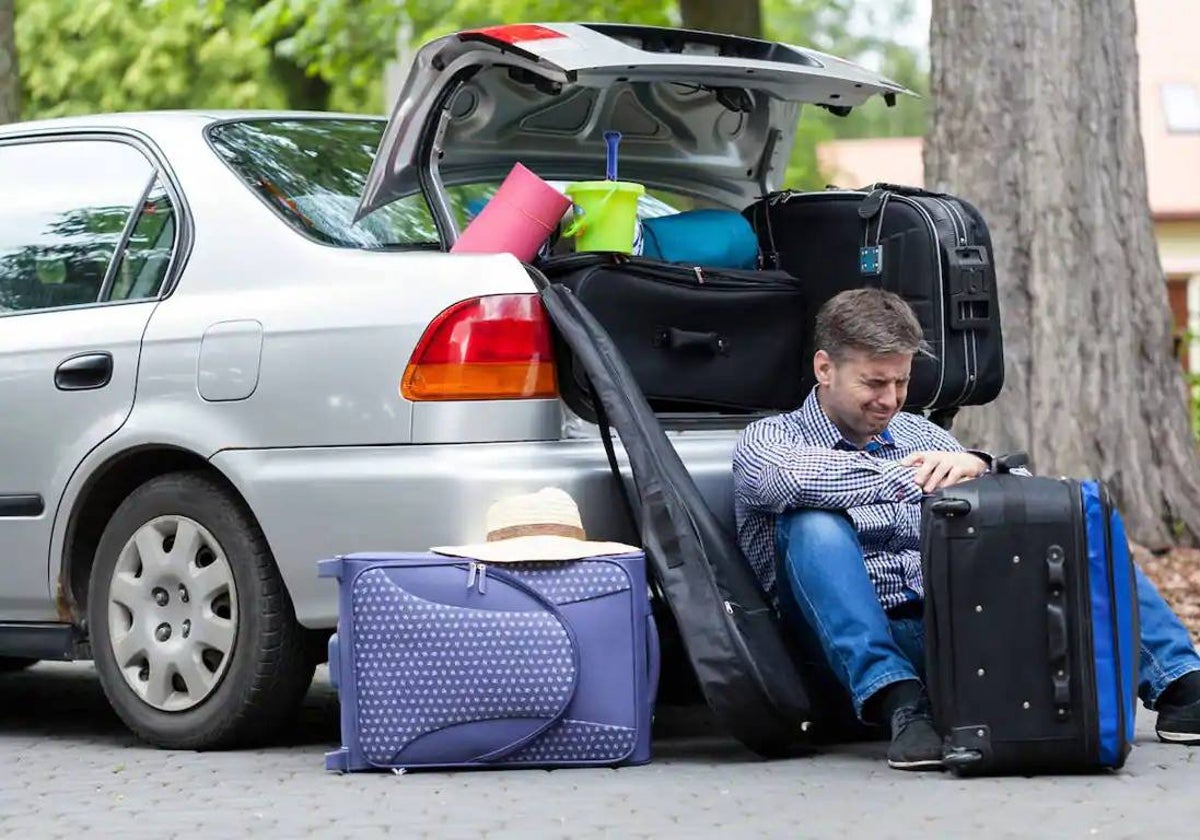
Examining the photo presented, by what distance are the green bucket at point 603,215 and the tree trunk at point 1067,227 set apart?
4418mm

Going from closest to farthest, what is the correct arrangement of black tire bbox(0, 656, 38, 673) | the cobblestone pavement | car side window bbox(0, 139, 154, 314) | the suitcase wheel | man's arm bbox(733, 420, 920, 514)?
1. the cobblestone pavement
2. the suitcase wheel
3. man's arm bbox(733, 420, 920, 514)
4. car side window bbox(0, 139, 154, 314)
5. black tire bbox(0, 656, 38, 673)

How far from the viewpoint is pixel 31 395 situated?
240 inches

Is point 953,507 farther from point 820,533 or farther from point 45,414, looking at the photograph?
point 45,414

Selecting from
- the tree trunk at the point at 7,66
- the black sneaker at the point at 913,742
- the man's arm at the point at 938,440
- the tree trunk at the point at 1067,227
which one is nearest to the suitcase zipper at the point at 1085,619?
the black sneaker at the point at 913,742

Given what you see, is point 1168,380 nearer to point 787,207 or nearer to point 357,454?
point 787,207

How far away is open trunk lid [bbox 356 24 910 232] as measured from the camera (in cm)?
579

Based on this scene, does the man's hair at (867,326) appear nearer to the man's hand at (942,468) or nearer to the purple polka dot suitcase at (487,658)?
the man's hand at (942,468)

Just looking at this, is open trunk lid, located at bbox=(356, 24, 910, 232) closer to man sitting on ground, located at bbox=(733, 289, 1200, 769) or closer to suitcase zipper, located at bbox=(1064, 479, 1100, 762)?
man sitting on ground, located at bbox=(733, 289, 1200, 769)

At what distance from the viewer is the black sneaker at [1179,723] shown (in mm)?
5621

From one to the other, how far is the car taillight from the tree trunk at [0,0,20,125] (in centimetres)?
727

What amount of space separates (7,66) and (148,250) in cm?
651

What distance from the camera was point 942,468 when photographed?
559 centimetres

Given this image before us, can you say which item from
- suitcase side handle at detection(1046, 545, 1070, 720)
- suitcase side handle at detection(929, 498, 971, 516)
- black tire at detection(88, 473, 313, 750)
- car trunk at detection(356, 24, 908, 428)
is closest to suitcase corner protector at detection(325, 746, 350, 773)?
black tire at detection(88, 473, 313, 750)

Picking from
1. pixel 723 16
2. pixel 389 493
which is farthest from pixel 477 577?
pixel 723 16
